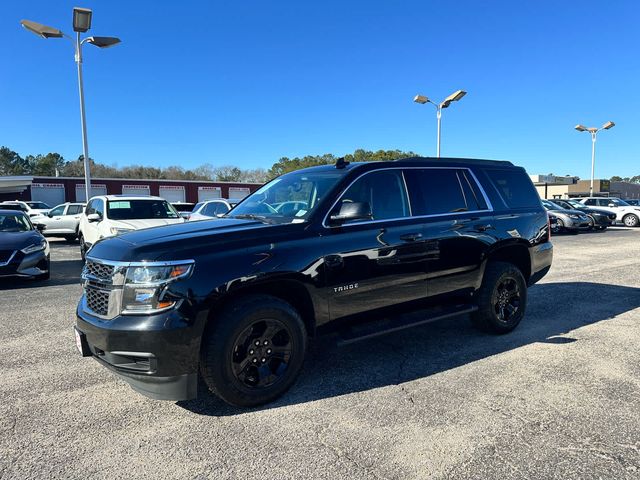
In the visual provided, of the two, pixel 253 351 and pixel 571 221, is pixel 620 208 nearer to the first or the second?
pixel 571 221

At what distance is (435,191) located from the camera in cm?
469

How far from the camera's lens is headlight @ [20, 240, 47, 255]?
8.43 metres

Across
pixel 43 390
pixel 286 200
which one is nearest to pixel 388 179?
pixel 286 200

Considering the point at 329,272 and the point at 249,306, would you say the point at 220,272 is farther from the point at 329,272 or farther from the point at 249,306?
the point at 329,272

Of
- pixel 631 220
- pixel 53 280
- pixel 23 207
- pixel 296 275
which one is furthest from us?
pixel 631 220

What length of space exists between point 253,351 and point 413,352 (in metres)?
1.90

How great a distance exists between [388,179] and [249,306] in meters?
1.93

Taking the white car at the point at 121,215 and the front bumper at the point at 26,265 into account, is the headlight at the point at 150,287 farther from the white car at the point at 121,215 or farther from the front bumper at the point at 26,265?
the white car at the point at 121,215

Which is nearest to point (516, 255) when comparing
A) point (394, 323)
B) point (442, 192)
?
point (442, 192)

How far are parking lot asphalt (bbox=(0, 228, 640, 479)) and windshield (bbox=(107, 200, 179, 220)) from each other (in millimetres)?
5884

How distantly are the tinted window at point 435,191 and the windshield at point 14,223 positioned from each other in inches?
330

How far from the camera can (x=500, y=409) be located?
3.39 metres

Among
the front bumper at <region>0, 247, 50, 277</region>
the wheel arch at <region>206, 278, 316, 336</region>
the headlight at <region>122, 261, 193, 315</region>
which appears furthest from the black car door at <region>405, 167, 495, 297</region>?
the front bumper at <region>0, 247, 50, 277</region>

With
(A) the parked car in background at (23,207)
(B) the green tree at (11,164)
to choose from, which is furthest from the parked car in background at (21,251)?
(B) the green tree at (11,164)
